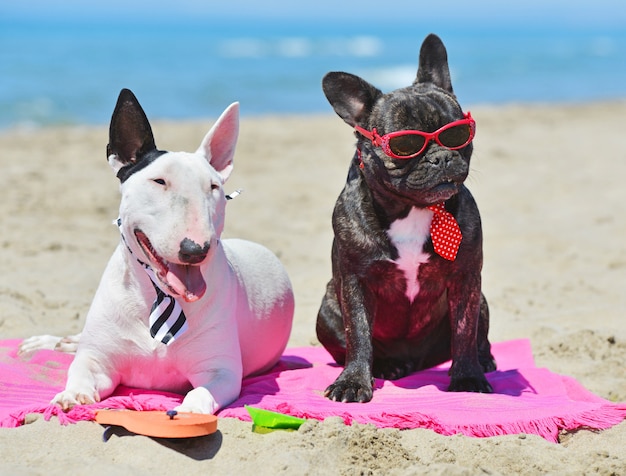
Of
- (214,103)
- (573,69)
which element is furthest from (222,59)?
(214,103)

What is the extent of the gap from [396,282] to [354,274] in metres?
0.21

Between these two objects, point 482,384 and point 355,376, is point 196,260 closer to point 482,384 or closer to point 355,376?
point 355,376

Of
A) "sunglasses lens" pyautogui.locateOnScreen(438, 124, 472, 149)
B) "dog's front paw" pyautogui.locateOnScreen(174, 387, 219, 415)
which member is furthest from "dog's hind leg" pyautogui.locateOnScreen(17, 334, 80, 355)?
→ "sunglasses lens" pyautogui.locateOnScreen(438, 124, 472, 149)

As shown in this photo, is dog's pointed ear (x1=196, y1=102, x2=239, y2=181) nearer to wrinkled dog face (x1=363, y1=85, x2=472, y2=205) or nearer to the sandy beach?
wrinkled dog face (x1=363, y1=85, x2=472, y2=205)

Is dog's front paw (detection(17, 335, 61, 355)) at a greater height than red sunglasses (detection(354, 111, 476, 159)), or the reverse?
red sunglasses (detection(354, 111, 476, 159))

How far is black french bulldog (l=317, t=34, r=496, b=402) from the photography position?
166 inches

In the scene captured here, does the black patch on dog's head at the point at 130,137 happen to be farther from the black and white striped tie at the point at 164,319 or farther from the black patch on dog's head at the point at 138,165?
the black and white striped tie at the point at 164,319

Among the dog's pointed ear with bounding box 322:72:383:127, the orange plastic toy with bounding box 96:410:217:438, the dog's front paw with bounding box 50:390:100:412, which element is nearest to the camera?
the orange plastic toy with bounding box 96:410:217:438

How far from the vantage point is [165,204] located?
3.58 m

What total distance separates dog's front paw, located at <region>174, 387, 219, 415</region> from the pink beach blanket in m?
0.06

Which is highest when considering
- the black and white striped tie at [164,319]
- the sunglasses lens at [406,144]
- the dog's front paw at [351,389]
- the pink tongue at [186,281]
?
the sunglasses lens at [406,144]

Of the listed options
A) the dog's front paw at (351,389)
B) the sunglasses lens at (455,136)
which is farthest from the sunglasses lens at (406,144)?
the dog's front paw at (351,389)

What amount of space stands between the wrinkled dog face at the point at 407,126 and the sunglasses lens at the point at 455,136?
0.04 m

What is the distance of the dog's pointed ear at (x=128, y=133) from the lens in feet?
12.3
